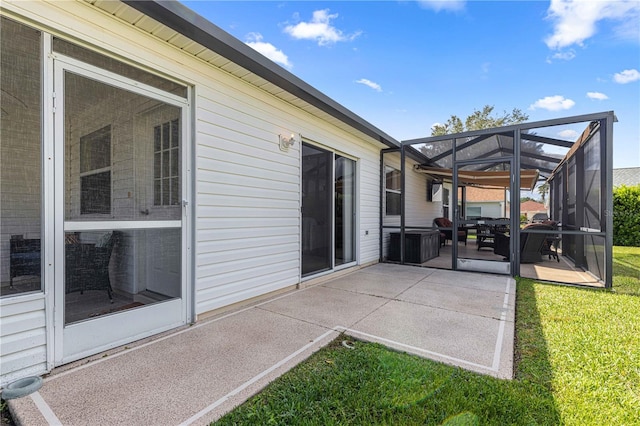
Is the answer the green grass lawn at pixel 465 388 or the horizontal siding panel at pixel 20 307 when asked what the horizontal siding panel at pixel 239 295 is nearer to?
the horizontal siding panel at pixel 20 307

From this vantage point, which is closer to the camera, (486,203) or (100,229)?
(100,229)

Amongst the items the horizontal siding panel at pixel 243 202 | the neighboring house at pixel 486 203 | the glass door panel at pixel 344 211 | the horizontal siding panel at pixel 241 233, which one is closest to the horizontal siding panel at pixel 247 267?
the horizontal siding panel at pixel 241 233

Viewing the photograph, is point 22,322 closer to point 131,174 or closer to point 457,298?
point 131,174

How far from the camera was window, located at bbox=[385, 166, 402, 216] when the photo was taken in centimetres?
767

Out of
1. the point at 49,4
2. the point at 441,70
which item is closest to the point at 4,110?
the point at 49,4

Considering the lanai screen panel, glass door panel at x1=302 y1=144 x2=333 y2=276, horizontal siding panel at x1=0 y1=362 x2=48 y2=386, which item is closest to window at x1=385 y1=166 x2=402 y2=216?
glass door panel at x1=302 y1=144 x2=333 y2=276

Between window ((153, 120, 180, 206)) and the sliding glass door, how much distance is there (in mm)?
2216

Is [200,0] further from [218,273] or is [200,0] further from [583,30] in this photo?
[583,30]

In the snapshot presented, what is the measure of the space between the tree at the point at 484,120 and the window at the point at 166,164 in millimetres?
27043

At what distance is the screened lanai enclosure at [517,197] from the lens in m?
5.03

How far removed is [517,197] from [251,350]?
18.4ft

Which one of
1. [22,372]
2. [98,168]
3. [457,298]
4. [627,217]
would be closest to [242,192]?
[98,168]

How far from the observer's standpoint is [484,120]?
25.2 m

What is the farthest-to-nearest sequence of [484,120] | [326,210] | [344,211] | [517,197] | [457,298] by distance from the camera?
[484,120], [344,211], [517,197], [326,210], [457,298]
